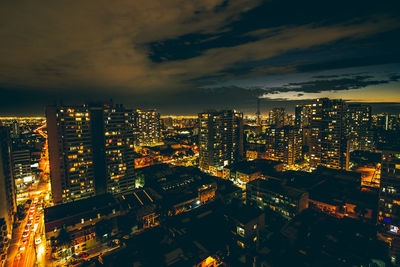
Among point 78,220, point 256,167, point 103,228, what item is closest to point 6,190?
point 78,220

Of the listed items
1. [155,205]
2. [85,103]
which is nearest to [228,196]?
[155,205]

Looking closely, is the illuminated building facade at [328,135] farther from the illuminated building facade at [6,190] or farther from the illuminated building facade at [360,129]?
the illuminated building facade at [6,190]

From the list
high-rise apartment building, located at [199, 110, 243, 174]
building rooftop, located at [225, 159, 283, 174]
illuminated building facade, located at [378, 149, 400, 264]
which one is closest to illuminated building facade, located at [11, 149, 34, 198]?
high-rise apartment building, located at [199, 110, 243, 174]

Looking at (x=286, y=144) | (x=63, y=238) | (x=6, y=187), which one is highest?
(x=286, y=144)

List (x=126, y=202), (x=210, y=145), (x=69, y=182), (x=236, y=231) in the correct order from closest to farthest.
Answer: (x=236, y=231), (x=126, y=202), (x=69, y=182), (x=210, y=145)

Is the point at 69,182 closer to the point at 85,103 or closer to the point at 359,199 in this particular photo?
the point at 85,103

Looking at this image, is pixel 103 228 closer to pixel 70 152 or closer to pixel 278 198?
pixel 70 152
